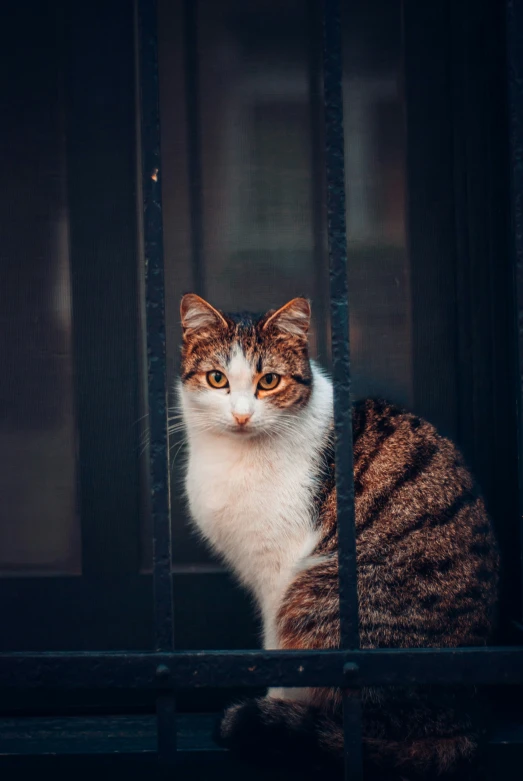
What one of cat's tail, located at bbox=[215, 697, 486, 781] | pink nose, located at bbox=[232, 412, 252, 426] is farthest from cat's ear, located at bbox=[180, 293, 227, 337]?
cat's tail, located at bbox=[215, 697, 486, 781]

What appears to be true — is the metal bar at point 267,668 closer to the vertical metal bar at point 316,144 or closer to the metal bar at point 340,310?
the metal bar at point 340,310

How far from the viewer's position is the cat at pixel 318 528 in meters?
1.68

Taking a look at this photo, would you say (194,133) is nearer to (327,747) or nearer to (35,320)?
(35,320)

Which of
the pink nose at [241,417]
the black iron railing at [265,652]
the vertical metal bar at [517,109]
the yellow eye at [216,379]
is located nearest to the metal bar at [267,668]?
the black iron railing at [265,652]

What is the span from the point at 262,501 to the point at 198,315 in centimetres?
61

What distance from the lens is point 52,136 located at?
2486mm

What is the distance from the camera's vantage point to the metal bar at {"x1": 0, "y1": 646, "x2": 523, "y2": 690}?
139 centimetres

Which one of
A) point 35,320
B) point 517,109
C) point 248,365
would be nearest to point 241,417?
point 248,365

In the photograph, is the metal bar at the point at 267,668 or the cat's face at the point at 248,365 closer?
the metal bar at the point at 267,668

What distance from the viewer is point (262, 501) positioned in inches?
81.8

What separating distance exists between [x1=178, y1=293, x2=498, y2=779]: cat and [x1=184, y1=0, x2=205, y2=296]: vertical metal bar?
358 millimetres

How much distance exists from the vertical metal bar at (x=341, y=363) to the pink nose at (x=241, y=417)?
2.21 ft

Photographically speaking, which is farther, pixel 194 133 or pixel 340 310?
pixel 194 133

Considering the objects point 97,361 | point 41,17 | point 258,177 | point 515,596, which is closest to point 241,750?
point 515,596
